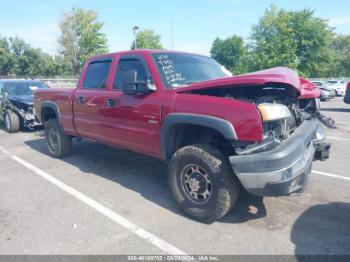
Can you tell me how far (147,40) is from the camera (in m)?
55.2

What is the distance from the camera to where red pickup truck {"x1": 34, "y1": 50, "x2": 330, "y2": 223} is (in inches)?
126

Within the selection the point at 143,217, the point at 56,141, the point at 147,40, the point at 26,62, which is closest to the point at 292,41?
the point at 147,40

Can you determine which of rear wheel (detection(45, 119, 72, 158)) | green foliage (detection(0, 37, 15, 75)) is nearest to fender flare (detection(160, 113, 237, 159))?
rear wheel (detection(45, 119, 72, 158))

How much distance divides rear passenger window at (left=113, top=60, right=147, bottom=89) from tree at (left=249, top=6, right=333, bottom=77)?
3589 cm

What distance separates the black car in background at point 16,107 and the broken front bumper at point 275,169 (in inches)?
318

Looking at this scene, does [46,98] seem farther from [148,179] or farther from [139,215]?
[139,215]

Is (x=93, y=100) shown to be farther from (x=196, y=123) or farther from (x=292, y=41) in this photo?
(x=292, y=41)

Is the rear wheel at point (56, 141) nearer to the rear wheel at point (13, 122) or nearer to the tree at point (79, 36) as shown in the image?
the rear wheel at point (13, 122)

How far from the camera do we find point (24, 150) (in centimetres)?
758

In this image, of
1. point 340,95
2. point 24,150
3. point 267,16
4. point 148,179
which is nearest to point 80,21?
point 267,16

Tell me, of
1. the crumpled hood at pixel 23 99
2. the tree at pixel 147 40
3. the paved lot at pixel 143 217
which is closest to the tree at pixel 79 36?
the tree at pixel 147 40

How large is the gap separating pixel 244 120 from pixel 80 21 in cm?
4727

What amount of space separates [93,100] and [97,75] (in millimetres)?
470

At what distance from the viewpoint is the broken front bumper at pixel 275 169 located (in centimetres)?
311
